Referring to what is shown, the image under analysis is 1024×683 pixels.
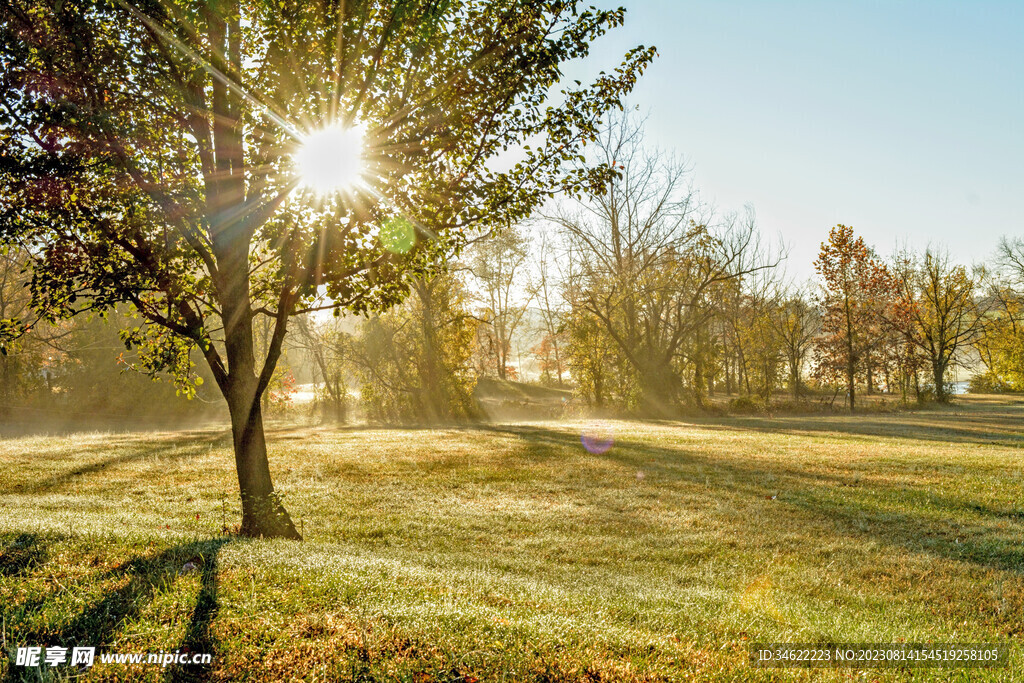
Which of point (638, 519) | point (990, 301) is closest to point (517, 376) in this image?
point (990, 301)

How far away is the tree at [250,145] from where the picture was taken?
21.0 ft

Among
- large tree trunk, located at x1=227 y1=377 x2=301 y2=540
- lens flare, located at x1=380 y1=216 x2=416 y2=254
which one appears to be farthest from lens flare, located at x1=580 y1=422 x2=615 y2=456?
lens flare, located at x1=380 y1=216 x2=416 y2=254

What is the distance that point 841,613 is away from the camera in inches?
218

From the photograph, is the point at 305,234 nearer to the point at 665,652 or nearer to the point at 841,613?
the point at 665,652

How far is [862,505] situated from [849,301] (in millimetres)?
31401

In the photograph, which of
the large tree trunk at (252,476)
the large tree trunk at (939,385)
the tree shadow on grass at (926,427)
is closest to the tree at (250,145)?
the large tree trunk at (252,476)

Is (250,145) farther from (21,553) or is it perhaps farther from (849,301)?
(849,301)

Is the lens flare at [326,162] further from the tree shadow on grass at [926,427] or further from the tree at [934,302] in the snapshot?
the tree at [934,302]

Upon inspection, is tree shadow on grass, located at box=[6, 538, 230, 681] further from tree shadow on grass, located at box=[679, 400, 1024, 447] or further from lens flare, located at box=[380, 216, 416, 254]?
tree shadow on grass, located at box=[679, 400, 1024, 447]

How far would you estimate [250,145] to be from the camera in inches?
292

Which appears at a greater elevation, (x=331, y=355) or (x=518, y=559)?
(x=331, y=355)

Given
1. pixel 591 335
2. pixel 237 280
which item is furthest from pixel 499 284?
pixel 237 280

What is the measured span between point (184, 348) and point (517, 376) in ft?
183

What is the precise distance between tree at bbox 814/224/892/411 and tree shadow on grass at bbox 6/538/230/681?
3610cm
